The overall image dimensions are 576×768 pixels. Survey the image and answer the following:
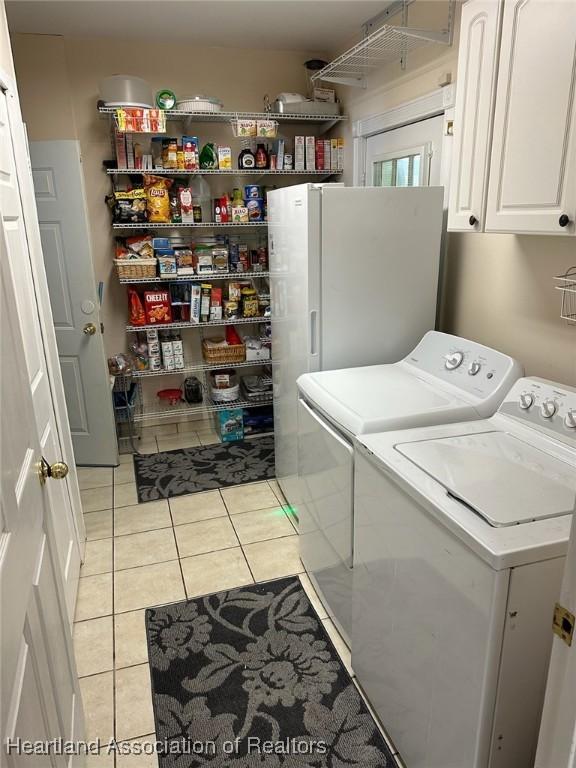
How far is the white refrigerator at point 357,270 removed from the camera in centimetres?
223

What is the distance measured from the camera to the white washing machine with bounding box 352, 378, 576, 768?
3.49 ft

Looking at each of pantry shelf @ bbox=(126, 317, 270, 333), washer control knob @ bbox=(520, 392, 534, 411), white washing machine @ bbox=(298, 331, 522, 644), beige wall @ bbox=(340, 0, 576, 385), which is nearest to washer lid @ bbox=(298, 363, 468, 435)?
white washing machine @ bbox=(298, 331, 522, 644)

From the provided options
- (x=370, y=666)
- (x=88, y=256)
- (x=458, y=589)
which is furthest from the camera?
(x=88, y=256)

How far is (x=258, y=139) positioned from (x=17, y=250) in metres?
2.23

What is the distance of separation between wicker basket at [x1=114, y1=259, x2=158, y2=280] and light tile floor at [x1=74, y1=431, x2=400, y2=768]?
126 centimetres

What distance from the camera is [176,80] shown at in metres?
3.41

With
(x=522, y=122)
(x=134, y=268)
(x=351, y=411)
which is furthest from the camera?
(x=134, y=268)

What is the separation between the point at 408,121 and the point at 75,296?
212cm

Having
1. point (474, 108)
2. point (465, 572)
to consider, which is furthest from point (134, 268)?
point (465, 572)

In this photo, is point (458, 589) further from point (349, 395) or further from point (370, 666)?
point (349, 395)

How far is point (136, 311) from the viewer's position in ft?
11.5

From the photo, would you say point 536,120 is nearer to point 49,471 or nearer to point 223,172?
point 49,471

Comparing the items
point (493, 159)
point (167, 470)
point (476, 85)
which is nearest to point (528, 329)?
point (493, 159)

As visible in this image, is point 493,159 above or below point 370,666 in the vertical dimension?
above
